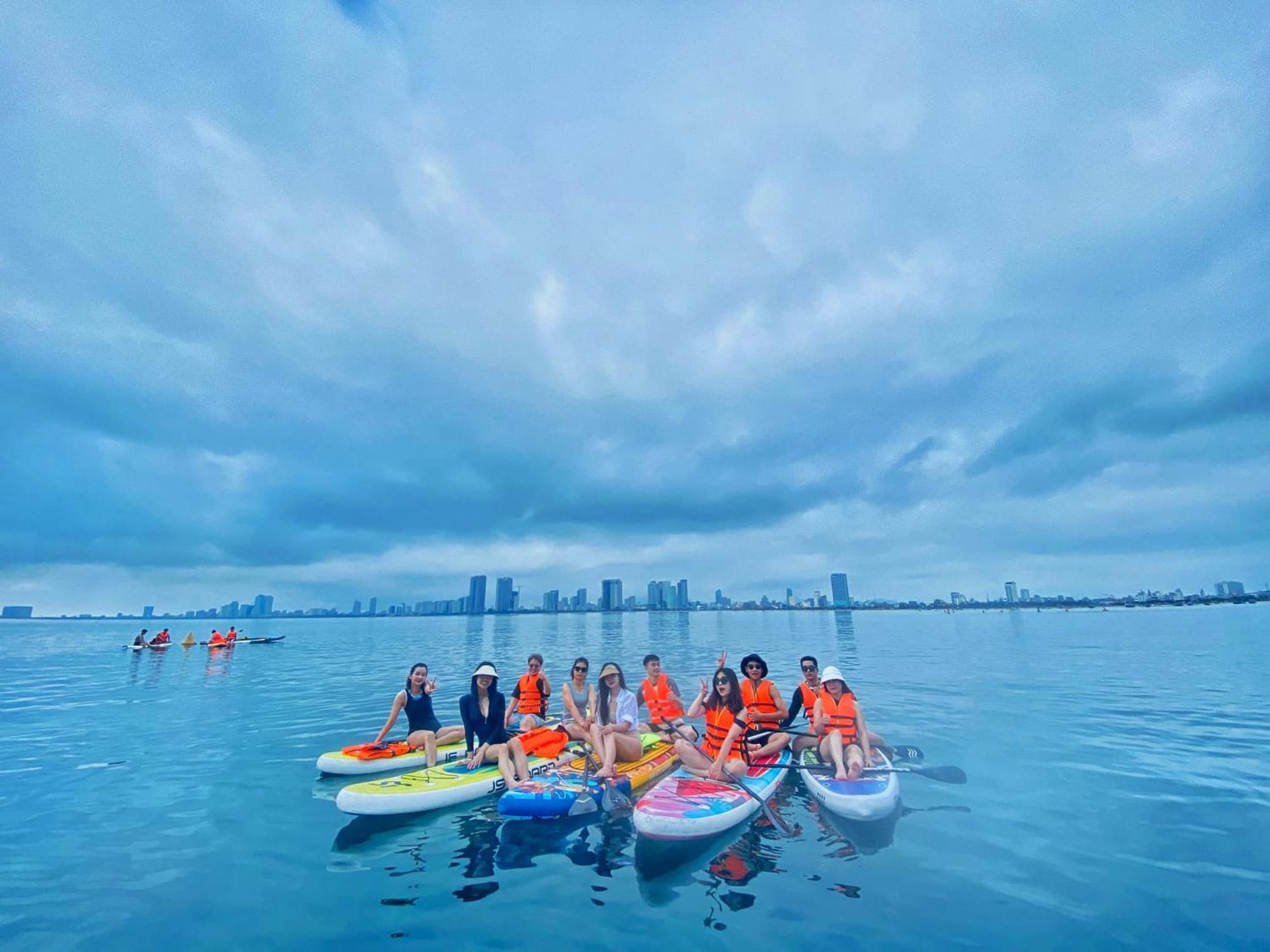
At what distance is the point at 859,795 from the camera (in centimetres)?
958

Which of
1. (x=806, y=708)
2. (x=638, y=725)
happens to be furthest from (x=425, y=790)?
(x=806, y=708)

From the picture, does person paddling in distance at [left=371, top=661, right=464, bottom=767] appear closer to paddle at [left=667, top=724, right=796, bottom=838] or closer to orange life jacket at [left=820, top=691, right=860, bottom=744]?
paddle at [left=667, top=724, right=796, bottom=838]

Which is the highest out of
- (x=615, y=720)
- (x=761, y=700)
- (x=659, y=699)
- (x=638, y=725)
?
(x=761, y=700)

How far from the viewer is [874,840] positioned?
8992mm

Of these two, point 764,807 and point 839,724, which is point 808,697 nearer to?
point 839,724

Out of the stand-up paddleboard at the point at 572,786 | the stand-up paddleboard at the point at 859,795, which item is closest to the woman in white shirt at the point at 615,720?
the stand-up paddleboard at the point at 572,786

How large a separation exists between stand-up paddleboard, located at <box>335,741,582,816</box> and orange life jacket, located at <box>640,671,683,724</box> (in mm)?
3606

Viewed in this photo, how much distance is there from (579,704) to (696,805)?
5.49m

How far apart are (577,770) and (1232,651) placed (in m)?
48.9

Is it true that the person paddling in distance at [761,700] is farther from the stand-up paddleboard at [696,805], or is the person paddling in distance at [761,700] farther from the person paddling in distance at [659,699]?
the person paddling in distance at [659,699]

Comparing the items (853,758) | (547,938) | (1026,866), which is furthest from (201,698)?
(1026,866)

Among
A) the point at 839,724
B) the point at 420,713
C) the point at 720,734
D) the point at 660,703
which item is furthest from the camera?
the point at 660,703

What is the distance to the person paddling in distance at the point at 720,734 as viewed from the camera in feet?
35.2

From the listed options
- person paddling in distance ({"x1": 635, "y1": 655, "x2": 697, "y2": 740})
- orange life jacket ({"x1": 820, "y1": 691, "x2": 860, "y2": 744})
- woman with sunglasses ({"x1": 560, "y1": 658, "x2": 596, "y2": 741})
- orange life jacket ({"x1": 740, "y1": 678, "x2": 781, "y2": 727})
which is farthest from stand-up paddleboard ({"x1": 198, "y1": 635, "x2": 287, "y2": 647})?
orange life jacket ({"x1": 820, "y1": 691, "x2": 860, "y2": 744})
